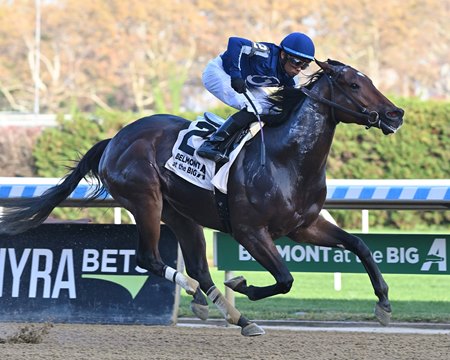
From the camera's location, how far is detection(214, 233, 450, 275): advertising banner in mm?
7207

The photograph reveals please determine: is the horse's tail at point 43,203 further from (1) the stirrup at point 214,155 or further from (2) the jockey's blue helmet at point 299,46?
(2) the jockey's blue helmet at point 299,46

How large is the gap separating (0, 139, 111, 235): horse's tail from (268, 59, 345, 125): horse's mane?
57.2 inches

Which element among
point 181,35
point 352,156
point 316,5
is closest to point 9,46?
point 181,35

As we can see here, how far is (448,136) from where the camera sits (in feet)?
61.6

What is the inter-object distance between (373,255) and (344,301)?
1.74 metres

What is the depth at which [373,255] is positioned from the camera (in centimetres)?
730

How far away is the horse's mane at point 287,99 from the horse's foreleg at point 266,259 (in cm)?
73

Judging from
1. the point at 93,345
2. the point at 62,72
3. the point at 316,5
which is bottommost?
the point at 93,345

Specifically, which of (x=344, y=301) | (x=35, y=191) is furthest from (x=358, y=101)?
(x=344, y=301)

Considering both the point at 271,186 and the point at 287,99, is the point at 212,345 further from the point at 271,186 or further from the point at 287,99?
the point at 287,99

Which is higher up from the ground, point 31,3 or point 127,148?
point 31,3

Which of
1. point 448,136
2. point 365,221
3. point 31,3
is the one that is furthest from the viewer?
point 31,3

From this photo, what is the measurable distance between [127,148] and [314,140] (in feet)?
4.50

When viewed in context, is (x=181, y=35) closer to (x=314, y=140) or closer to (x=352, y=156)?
(x=352, y=156)
